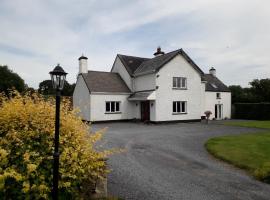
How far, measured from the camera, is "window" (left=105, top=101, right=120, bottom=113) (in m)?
30.7

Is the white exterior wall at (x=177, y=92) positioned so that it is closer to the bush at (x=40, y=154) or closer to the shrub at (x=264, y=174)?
the shrub at (x=264, y=174)

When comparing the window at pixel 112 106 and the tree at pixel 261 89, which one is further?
the tree at pixel 261 89

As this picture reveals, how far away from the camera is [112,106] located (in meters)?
31.1

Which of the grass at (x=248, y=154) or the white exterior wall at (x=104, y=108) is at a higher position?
the white exterior wall at (x=104, y=108)

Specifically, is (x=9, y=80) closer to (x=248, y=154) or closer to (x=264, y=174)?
(x=248, y=154)

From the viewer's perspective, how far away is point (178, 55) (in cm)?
3055

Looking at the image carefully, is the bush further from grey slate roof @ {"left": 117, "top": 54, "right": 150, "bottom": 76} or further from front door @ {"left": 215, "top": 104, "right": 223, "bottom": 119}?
front door @ {"left": 215, "top": 104, "right": 223, "bottom": 119}

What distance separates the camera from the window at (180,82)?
1198 inches

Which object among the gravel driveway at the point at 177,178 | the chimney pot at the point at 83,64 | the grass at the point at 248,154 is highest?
the chimney pot at the point at 83,64

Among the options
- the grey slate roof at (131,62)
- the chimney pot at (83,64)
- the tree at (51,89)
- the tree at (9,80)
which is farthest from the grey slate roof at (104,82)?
the tree at (9,80)

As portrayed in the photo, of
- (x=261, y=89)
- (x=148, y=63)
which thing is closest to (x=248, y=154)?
(x=148, y=63)

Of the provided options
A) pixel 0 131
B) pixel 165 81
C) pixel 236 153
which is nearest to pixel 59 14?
pixel 0 131

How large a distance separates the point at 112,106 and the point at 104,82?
3.44m

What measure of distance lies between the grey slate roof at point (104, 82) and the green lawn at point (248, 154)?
59.9ft
